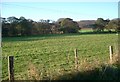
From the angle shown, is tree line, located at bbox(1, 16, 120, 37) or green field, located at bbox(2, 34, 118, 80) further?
tree line, located at bbox(1, 16, 120, 37)

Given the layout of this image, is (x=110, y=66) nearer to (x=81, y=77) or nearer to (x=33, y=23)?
(x=81, y=77)

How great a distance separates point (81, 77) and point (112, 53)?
3.76 m

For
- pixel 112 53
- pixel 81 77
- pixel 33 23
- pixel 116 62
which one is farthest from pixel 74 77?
pixel 33 23

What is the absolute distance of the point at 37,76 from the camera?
26.4 ft

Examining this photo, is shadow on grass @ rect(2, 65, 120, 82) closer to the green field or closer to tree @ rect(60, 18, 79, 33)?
the green field

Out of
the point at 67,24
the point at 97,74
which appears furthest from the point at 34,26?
the point at 97,74

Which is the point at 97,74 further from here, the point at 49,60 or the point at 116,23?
the point at 116,23

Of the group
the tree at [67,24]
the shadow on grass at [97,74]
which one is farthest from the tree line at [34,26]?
the shadow on grass at [97,74]

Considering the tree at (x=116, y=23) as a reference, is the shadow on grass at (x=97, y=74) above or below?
below

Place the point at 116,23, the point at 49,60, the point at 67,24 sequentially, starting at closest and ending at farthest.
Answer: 1. the point at 49,60
2. the point at 116,23
3. the point at 67,24

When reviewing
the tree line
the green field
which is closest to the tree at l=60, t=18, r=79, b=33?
the tree line

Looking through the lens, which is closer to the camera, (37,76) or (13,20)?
(37,76)

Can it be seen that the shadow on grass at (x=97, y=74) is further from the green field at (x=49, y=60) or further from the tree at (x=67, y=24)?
the tree at (x=67, y=24)

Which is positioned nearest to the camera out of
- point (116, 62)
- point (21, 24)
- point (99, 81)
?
point (99, 81)
